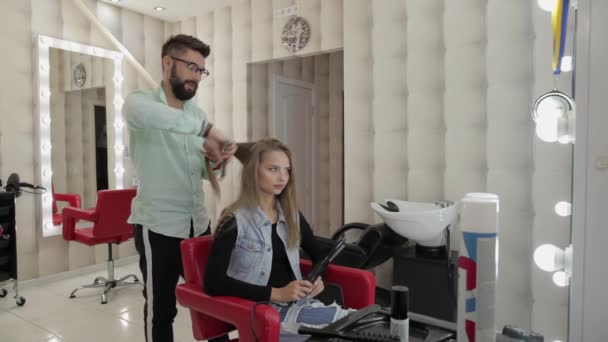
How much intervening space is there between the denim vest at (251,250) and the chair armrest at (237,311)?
0.15 metres

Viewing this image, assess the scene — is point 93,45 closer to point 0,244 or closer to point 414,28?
point 0,244

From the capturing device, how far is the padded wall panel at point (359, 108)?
9.91 feet

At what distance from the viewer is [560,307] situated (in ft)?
7.73

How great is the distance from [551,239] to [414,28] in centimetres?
153

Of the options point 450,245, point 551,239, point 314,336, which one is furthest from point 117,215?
point 551,239

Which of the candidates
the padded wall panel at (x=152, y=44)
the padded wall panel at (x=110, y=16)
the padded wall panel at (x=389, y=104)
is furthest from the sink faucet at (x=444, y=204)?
the padded wall panel at (x=110, y=16)

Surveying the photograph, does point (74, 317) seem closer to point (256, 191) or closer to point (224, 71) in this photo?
point (256, 191)

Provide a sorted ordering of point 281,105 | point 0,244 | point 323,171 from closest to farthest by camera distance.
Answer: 1. point 0,244
2. point 281,105
3. point 323,171

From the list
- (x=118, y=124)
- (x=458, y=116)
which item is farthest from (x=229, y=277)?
(x=118, y=124)

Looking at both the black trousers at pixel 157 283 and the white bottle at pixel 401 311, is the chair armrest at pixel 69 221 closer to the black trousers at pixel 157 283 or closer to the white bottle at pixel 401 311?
the black trousers at pixel 157 283

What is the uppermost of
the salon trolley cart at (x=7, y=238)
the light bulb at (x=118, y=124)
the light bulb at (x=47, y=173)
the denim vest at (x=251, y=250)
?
the light bulb at (x=118, y=124)

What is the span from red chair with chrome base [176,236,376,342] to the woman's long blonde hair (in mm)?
161

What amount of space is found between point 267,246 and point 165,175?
1.79ft

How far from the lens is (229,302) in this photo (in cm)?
128
